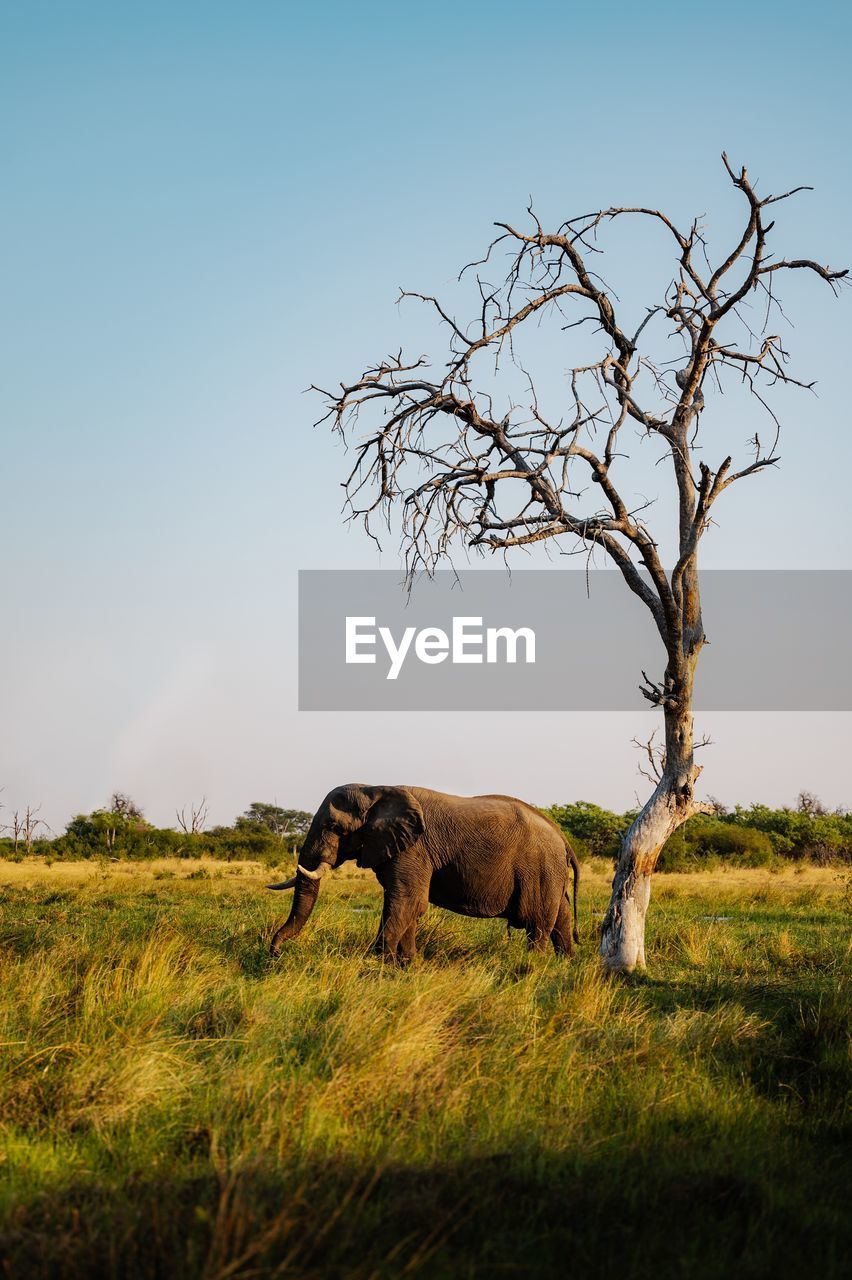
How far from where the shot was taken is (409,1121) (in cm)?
574

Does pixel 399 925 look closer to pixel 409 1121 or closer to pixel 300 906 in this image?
pixel 300 906

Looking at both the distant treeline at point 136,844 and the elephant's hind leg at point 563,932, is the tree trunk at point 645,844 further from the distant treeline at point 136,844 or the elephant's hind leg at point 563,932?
the distant treeline at point 136,844

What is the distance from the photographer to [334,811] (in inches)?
520

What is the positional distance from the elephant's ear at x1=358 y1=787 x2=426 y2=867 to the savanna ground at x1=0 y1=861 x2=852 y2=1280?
89.3 inches

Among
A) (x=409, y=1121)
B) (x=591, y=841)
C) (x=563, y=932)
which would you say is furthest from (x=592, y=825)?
(x=409, y=1121)

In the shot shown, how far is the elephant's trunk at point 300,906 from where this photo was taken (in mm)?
12625

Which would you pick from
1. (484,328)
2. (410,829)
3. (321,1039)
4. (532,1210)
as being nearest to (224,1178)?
(532,1210)

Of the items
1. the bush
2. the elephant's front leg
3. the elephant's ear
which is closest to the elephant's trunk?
the elephant's ear

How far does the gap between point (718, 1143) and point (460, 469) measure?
7.86m

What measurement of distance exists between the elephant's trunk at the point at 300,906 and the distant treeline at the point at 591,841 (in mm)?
25136

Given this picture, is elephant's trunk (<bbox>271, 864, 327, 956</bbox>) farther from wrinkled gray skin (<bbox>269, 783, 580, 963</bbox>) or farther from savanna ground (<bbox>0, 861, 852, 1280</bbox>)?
savanna ground (<bbox>0, 861, 852, 1280</bbox>)

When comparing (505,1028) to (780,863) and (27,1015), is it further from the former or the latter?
(780,863)

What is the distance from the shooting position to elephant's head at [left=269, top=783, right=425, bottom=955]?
12.8m

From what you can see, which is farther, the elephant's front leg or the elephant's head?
the elephant's head
